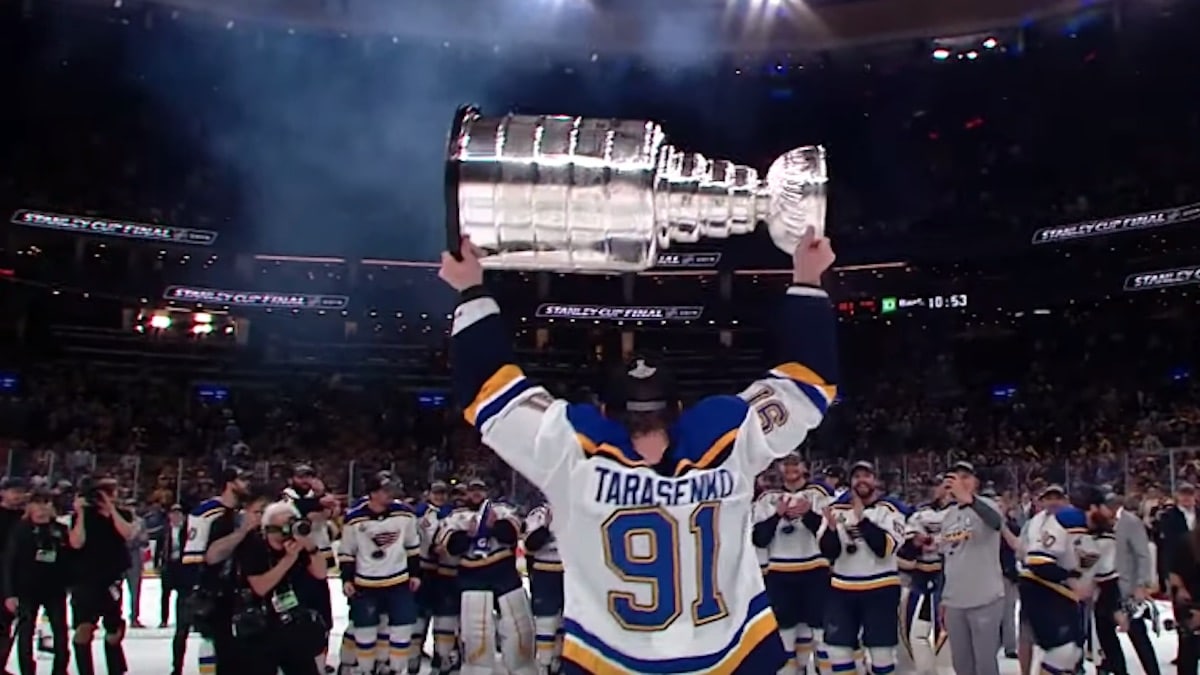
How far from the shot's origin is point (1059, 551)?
6137mm

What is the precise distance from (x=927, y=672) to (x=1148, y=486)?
18.9 ft

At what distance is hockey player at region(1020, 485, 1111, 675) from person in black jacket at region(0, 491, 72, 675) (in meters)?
5.55

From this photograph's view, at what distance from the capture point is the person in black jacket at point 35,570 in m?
7.28

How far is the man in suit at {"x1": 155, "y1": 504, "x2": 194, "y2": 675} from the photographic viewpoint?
791 centimetres

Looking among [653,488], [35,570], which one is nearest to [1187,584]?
[653,488]

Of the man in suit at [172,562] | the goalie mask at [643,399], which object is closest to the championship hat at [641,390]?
the goalie mask at [643,399]

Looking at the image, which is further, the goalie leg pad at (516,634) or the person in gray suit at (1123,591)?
the goalie leg pad at (516,634)

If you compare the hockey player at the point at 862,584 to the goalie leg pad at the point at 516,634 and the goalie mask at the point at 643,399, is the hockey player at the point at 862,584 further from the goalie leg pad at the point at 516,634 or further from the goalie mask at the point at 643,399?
the goalie mask at the point at 643,399

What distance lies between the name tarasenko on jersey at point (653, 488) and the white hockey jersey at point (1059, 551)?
4.71 meters

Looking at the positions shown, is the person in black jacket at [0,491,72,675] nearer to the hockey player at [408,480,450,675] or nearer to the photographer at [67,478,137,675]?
the photographer at [67,478,137,675]

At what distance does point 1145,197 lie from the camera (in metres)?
20.6

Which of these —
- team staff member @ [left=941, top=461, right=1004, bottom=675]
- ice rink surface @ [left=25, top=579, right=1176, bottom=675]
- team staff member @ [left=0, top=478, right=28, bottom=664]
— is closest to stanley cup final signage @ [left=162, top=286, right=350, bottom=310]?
ice rink surface @ [left=25, top=579, right=1176, bottom=675]

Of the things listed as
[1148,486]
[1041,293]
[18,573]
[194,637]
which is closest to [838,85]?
[1041,293]

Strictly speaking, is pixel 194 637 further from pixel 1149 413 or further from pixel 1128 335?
pixel 1128 335
